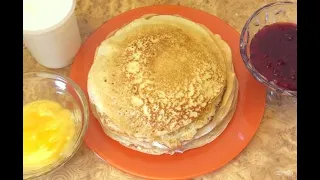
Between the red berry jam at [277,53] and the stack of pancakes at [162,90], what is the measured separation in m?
0.10

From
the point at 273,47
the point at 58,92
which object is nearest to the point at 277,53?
the point at 273,47

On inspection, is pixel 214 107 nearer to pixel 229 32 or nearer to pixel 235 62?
pixel 235 62

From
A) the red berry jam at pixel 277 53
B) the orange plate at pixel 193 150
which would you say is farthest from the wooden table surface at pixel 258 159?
the red berry jam at pixel 277 53

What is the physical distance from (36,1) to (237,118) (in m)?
0.73

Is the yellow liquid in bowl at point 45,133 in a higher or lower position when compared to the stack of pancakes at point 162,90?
lower

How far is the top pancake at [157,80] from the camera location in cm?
132

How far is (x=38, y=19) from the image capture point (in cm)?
140

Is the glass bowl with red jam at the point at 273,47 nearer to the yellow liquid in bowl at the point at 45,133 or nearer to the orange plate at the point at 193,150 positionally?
the orange plate at the point at 193,150

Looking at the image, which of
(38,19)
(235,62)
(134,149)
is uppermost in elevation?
(38,19)

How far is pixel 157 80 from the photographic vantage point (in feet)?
4.37

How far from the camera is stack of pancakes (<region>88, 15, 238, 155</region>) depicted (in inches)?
51.9

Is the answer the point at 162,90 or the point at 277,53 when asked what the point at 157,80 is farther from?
the point at 277,53
